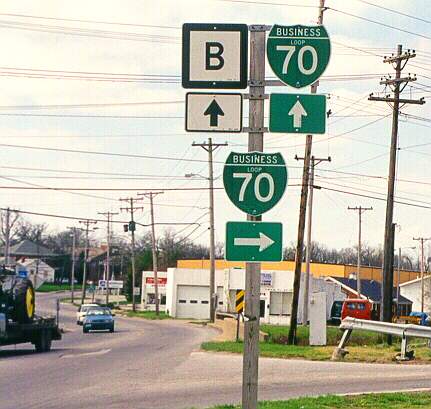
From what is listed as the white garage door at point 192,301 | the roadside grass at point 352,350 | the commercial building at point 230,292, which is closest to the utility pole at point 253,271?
the roadside grass at point 352,350

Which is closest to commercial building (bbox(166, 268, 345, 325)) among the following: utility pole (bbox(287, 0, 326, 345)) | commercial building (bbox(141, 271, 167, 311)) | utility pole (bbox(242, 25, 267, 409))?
commercial building (bbox(141, 271, 167, 311))

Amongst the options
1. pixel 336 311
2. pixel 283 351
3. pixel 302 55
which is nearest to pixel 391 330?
pixel 283 351

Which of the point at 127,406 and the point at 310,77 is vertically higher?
the point at 310,77

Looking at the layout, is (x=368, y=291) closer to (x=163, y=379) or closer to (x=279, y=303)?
(x=279, y=303)

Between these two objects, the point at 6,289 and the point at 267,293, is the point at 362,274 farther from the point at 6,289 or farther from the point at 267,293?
the point at 6,289

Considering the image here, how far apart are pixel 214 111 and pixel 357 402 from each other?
8.64 metres

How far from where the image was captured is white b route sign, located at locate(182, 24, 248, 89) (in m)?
8.42

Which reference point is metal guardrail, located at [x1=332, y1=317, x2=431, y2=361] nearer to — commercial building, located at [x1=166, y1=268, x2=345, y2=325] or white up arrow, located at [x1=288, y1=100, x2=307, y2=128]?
white up arrow, located at [x1=288, y1=100, x2=307, y2=128]

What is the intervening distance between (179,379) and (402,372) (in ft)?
20.1

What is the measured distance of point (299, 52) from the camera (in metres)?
8.50

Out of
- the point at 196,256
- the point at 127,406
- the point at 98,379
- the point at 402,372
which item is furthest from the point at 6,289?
the point at 196,256

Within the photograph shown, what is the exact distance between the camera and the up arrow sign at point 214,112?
8422mm

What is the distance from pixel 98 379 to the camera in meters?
21.0

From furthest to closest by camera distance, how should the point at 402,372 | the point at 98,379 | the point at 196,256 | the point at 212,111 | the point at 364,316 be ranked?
1. the point at 196,256
2. the point at 364,316
3. the point at 402,372
4. the point at 98,379
5. the point at 212,111
